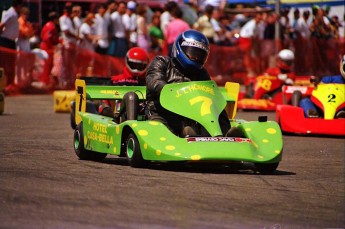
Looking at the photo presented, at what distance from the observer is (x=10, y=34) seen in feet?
71.8

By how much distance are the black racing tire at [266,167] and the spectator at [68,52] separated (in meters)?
13.6

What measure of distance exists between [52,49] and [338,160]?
12578mm

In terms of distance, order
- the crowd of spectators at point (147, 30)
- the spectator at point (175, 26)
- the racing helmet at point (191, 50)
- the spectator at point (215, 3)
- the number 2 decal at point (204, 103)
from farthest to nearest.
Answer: the spectator at point (215, 3) < the crowd of spectators at point (147, 30) < the spectator at point (175, 26) < the racing helmet at point (191, 50) < the number 2 decal at point (204, 103)

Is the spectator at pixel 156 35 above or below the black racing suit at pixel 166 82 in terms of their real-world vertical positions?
below

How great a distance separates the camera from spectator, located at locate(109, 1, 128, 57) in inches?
959

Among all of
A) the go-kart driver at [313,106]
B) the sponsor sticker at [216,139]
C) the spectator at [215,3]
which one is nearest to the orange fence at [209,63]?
the spectator at [215,3]

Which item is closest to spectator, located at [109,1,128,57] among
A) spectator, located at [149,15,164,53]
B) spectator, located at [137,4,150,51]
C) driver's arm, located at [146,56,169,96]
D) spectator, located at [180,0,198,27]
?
spectator, located at [137,4,150,51]

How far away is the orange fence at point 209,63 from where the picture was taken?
2289cm

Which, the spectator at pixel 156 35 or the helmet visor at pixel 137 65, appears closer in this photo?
the helmet visor at pixel 137 65

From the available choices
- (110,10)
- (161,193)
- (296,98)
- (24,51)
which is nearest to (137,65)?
(296,98)

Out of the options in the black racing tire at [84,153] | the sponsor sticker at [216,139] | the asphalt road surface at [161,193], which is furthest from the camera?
the black racing tire at [84,153]

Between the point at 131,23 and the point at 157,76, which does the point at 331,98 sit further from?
the point at 131,23

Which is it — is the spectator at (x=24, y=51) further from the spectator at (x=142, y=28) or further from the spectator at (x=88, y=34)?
the spectator at (x=142, y=28)

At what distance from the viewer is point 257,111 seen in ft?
68.3
